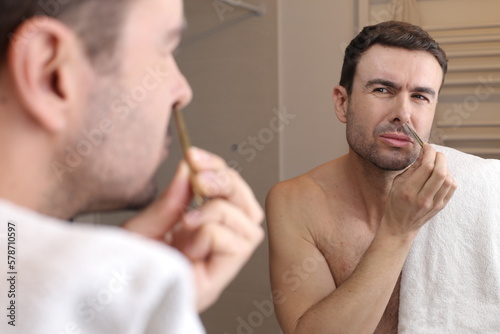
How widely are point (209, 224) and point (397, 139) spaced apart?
85 centimetres

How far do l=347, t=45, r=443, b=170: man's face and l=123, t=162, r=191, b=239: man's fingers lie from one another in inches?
31.0

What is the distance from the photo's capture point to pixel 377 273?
3.61 ft

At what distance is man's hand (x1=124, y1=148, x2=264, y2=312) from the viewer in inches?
19.0

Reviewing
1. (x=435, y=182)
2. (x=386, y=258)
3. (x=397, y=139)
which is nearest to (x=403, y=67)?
(x=397, y=139)

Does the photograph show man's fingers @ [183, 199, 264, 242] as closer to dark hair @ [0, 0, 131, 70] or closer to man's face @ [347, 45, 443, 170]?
dark hair @ [0, 0, 131, 70]

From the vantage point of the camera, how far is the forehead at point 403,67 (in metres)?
1.24

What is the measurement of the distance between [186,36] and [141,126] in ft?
5.95

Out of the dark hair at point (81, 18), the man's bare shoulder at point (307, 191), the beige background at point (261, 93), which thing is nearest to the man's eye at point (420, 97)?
the man's bare shoulder at point (307, 191)

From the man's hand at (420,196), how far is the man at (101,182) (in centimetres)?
63

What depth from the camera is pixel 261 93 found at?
84.0 inches

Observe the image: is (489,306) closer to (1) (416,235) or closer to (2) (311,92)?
(1) (416,235)

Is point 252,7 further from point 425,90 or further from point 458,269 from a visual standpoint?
point 458,269

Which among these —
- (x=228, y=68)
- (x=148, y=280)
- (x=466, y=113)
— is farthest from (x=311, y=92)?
(x=148, y=280)

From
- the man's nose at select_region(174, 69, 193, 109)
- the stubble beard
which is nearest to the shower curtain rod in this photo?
the stubble beard
